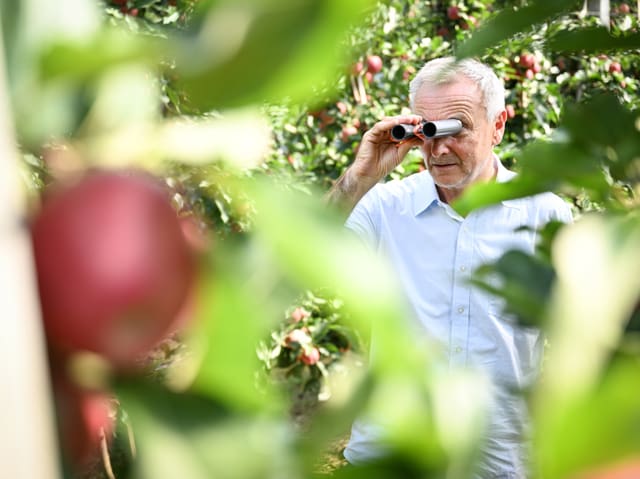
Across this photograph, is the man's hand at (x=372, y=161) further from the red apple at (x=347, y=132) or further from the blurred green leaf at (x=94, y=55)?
the blurred green leaf at (x=94, y=55)

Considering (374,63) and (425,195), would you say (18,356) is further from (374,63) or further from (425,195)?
(374,63)

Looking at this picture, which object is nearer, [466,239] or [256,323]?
[256,323]

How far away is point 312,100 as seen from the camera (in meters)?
0.31

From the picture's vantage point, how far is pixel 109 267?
27 centimetres

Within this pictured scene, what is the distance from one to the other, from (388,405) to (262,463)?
45 millimetres

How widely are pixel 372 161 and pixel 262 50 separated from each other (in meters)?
1.95

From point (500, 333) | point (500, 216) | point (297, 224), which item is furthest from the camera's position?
point (500, 216)

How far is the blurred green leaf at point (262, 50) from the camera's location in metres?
0.25

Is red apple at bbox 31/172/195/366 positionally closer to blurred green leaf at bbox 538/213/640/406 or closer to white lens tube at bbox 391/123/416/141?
blurred green leaf at bbox 538/213/640/406

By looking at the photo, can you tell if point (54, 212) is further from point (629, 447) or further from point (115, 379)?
point (629, 447)

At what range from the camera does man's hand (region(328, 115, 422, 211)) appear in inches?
84.7

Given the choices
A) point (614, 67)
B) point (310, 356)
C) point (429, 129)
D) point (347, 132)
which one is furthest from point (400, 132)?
point (614, 67)

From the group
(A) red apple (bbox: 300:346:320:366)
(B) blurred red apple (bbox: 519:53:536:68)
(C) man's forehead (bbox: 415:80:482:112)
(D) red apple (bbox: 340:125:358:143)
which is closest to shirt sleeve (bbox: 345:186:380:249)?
(C) man's forehead (bbox: 415:80:482:112)

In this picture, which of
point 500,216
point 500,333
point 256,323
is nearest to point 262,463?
point 256,323
